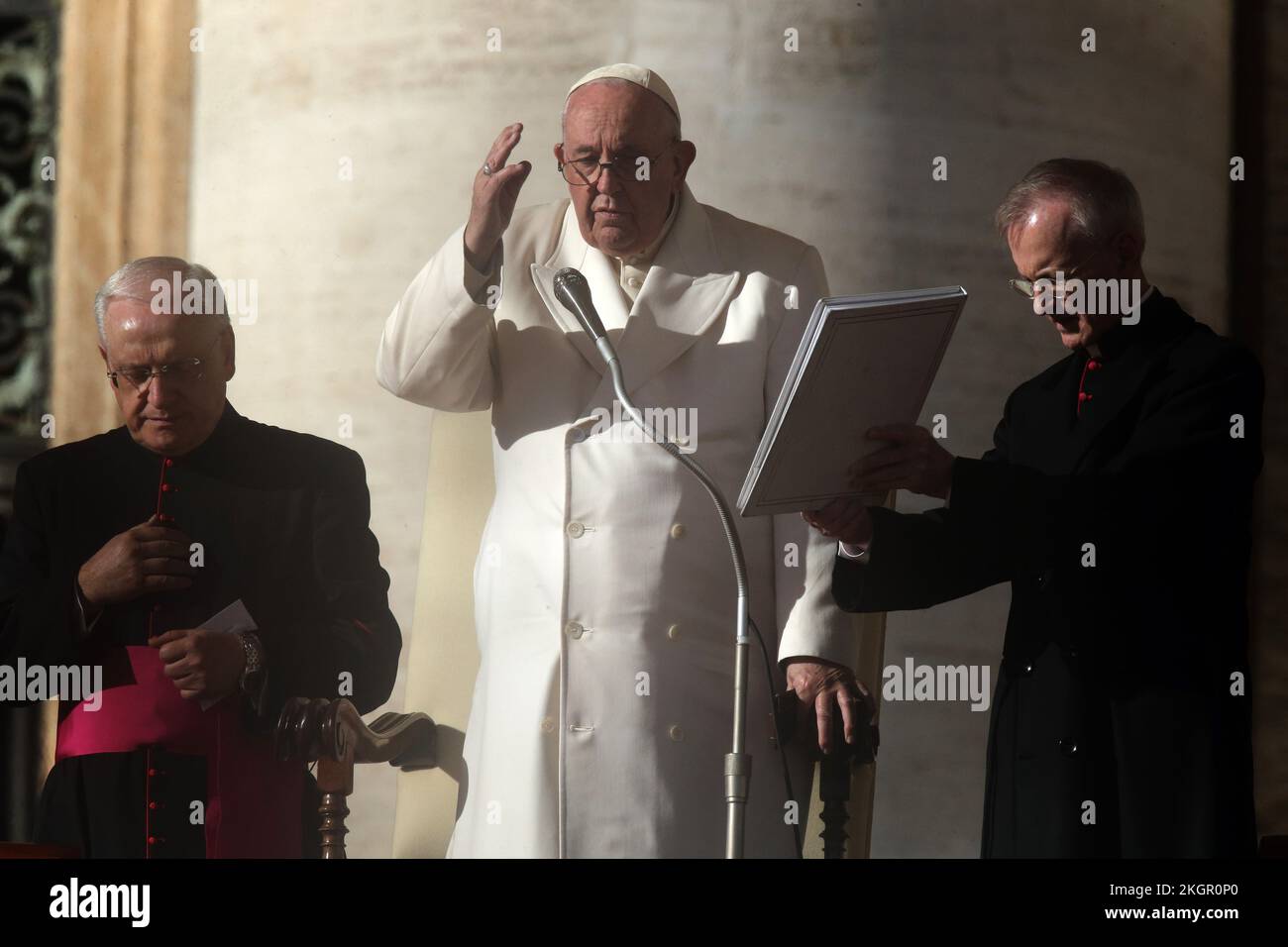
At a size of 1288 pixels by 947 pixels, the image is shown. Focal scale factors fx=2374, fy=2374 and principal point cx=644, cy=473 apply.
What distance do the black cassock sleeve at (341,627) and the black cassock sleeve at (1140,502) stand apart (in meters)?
1.00

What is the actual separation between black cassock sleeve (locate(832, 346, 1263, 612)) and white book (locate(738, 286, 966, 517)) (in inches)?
9.0

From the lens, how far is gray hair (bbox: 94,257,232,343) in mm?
4797

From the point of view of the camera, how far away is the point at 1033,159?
17.9 ft

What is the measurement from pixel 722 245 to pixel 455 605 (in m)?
0.91

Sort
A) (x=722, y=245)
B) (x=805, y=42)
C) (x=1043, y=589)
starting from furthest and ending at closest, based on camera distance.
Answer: (x=805, y=42) → (x=722, y=245) → (x=1043, y=589)

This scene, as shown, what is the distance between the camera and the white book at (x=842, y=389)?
3.91 meters

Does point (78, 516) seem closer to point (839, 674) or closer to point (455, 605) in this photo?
point (455, 605)
